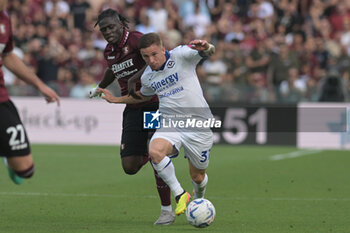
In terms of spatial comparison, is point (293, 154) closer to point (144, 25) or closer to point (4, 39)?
point (144, 25)

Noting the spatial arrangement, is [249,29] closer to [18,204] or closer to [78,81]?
[78,81]

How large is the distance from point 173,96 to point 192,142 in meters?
0.56

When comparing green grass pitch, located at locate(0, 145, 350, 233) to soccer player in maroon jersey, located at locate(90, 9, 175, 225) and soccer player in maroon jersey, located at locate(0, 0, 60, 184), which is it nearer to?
soccer player in maroon jersey, located at locate(90, 9, 175, 225)

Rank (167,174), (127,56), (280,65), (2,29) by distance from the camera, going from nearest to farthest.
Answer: (2,29) → (167,174) → (127,56) → (280,65)

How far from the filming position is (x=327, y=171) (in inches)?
588

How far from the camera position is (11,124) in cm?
757

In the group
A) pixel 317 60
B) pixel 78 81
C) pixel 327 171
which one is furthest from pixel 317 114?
pixel 78 81

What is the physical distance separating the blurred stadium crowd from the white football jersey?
36.0 feet

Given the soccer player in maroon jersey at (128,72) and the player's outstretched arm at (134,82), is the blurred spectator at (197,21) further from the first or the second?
the player's outstretched arm at (134,82)

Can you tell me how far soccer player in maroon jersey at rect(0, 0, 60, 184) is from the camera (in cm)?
754

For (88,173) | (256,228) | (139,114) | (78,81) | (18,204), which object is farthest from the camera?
(78,81)

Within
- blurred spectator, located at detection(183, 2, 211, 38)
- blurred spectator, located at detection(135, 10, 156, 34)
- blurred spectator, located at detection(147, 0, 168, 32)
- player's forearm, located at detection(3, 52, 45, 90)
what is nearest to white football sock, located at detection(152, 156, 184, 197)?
player's forearm, located at detection(3, 52, 45, 90)

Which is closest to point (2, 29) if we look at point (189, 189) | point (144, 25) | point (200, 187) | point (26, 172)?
point (26, 172)

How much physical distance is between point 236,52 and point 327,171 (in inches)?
254
